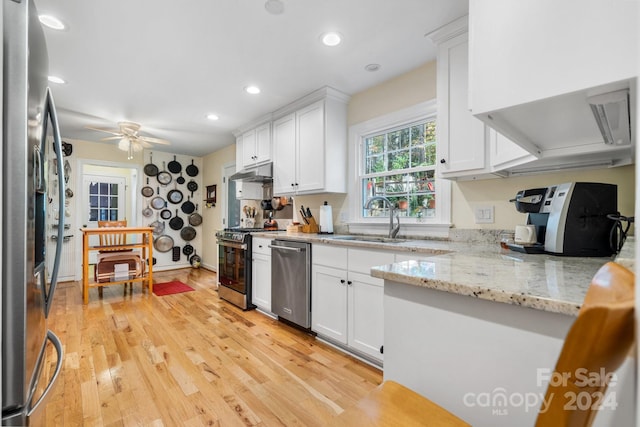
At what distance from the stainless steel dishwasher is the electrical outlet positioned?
4.47 ft

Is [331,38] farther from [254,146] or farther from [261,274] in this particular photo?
[261,274]

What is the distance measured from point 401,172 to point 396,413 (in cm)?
225

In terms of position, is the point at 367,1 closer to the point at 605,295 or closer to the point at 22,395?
the point at 605,295

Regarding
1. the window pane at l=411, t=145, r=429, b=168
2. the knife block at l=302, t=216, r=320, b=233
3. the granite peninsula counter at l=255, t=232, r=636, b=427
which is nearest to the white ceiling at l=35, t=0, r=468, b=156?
the window pane at l=411, t=145, r=429, b=168

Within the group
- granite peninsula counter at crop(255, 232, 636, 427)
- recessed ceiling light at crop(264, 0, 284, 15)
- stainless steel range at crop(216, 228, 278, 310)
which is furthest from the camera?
stainless steel range at crop(216, 228, 278, 310)

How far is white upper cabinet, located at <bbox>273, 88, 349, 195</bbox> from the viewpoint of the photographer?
117 inches

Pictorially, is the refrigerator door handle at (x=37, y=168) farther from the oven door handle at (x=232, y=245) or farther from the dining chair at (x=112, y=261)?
the dining chair at (x=112, y=261)

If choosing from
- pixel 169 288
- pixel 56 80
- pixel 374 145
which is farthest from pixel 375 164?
pixel 169 288

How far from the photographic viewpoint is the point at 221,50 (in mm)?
2277

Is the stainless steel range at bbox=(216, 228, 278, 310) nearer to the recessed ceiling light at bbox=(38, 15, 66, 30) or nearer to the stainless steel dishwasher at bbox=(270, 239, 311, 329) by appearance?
the stainless steel dishwasher at bbox=(270, 239, 311, 329)

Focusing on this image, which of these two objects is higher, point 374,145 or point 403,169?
point 374,145

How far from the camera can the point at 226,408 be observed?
165 cm

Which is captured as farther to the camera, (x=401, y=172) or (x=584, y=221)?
(x=401, y=172)

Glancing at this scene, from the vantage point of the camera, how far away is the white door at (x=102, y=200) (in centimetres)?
562
